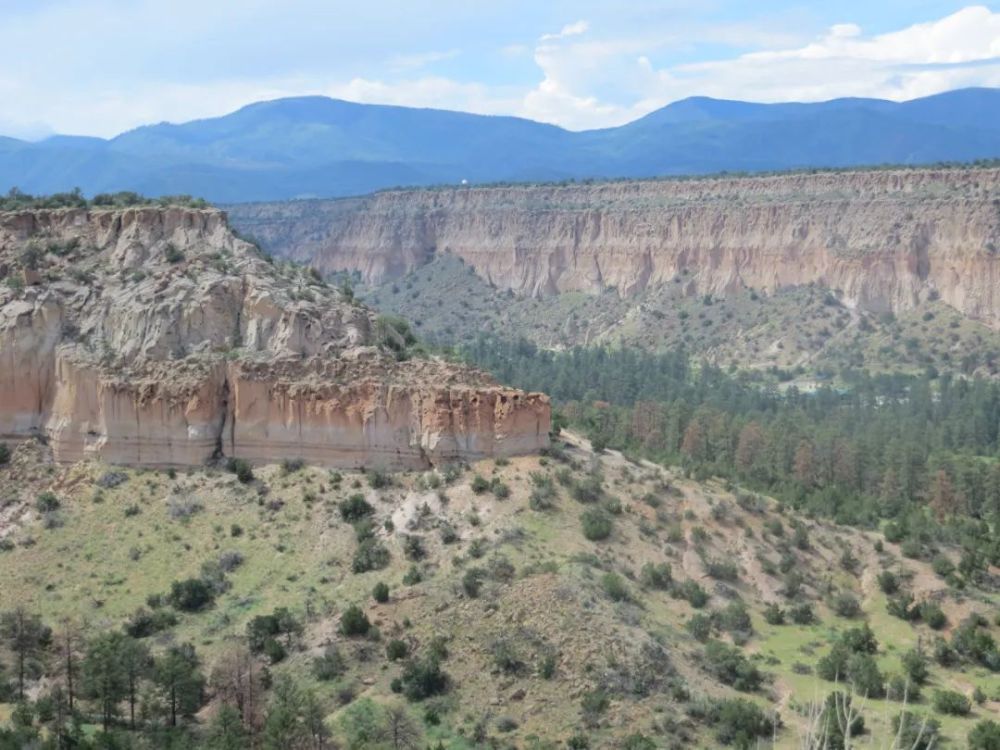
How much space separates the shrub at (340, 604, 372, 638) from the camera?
1353 inches

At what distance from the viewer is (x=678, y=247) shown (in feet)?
388

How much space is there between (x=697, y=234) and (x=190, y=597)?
87.9 metres

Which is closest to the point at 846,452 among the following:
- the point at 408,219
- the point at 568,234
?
the point at 568,234

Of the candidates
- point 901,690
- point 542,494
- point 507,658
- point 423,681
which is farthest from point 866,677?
point 423,681

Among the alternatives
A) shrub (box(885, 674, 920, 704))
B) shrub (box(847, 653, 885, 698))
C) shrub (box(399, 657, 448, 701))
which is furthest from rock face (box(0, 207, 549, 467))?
shrub (box(885, 674, 920, 704))

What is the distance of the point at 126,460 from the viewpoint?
42406mm

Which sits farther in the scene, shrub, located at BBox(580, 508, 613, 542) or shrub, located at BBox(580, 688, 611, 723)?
shrub, located at BBox(580, 508, 613, 542)

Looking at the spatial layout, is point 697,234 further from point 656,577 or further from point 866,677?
point 866,677

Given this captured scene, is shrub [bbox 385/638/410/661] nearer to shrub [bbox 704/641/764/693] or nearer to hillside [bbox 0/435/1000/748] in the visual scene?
hillside [bbox 0/435/1000/748]

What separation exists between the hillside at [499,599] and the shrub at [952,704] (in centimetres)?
22

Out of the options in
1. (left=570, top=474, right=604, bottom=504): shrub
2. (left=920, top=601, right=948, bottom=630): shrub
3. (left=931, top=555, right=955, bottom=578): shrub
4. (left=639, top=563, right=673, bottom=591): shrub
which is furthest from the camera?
(left=931, top=555, right=955, bottom=578): shrub

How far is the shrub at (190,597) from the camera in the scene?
3684 cm

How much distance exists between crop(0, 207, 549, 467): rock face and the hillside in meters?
1.07

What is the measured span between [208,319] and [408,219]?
99869mm
